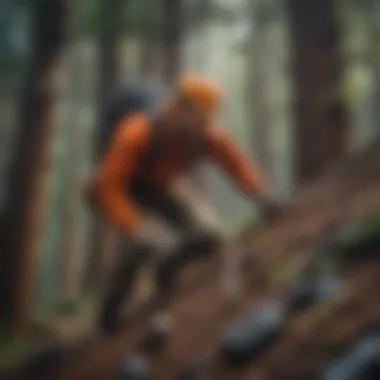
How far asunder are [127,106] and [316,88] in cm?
36

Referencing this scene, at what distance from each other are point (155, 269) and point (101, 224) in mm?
126

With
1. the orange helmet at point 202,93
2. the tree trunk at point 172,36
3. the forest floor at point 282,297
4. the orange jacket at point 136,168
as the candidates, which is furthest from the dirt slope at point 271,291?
the tree trunk at point 172,36

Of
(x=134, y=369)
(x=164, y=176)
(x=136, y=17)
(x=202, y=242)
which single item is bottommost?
(x=134, y=369)

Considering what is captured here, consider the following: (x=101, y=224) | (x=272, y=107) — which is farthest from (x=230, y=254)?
(x=272, y=107)

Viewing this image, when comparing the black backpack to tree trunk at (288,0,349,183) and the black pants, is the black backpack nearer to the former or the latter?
the black pants

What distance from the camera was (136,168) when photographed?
1.65 m

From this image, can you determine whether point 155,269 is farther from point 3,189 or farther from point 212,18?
point 212,18

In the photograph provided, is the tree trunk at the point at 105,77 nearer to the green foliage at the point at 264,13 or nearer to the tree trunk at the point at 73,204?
the tree trunk at the point at 73,204

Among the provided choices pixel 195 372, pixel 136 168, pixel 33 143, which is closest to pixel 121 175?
pixel 136 168

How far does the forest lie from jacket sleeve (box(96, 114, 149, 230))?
Result: 2.2 inches

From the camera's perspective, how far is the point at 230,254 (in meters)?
1.62

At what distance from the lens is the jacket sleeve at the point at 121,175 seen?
1618mm

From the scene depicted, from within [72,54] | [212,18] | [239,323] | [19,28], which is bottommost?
[239,323]

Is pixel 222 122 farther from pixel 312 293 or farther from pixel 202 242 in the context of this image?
pixel 312 293
